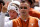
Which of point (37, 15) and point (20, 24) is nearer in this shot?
point (20, 24)

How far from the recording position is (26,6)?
3.25ft

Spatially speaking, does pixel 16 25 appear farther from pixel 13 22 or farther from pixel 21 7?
pixel 21 7

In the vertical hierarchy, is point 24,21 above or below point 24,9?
below

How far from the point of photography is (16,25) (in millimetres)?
979

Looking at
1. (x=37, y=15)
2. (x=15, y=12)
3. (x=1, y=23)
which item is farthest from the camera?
(x=15, y=12)

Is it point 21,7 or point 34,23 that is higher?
point 21,7

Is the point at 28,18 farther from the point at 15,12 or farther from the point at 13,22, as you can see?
the point at 15,12

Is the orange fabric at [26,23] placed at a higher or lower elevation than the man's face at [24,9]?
lower

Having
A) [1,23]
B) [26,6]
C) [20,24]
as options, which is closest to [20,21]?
[20,24]

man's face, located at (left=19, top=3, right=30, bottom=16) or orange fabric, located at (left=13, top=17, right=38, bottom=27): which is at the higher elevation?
man's face, located at (left=19, top=3, right=30, bottom=16)

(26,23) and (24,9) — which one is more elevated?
(24,9)

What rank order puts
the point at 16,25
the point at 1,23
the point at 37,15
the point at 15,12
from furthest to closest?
the point at 15,12 → the point at 37,15 → the point at 16,25 → the point at 1,23

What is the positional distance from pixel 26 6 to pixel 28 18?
0.37 ft

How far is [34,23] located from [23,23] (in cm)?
10
